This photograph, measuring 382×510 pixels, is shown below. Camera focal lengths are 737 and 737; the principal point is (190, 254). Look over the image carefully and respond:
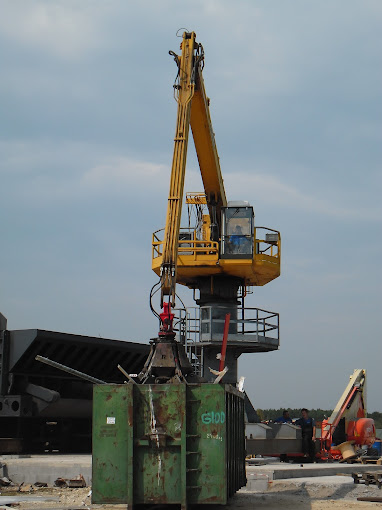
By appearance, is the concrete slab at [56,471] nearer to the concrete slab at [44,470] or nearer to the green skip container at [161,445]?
the concrete slab at [44,470]

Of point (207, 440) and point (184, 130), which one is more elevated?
point (184, 130)

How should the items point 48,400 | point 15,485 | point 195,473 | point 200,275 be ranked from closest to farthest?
point 195,473, point 15,485, point 48,400, point 200,275

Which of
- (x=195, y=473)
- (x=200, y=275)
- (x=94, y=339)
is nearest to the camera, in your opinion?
(x=195, y=473)

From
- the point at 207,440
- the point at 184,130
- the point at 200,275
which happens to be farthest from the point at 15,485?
the point at 200,275

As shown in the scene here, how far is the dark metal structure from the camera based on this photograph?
58.3ft

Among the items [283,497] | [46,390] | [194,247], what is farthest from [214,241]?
[283,497]

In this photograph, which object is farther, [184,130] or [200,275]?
[200,275]

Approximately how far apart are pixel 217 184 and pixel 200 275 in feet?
10.9

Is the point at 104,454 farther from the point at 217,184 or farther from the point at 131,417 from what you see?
the point at 217,184

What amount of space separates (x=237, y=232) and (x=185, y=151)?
6.43 metres

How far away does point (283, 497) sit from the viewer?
42.1 ft

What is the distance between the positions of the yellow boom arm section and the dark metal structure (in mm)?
3798

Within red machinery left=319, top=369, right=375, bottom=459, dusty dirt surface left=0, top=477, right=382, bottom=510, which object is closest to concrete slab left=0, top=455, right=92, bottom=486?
dusty dirt surface left=0, top=477, right=382, bottom=510

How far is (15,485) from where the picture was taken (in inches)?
563
